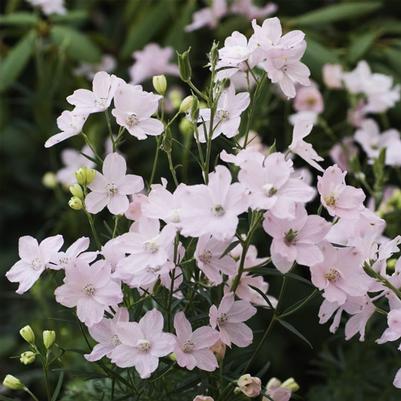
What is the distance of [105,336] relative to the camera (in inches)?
27.6

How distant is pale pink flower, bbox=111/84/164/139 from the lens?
0.74 m

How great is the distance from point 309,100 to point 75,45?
0.50m

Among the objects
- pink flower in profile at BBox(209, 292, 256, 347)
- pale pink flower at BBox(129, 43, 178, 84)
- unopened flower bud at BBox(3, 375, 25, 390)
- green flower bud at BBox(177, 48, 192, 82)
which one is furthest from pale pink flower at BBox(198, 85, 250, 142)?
pale pink flower at BBox(129, 43, 178, 84)

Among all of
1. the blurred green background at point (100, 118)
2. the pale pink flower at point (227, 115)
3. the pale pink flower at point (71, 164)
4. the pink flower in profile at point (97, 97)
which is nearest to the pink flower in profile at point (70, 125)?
the pink flower in profile at point (97, 97)

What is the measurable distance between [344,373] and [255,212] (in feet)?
1.69

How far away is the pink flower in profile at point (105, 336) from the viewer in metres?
0.70

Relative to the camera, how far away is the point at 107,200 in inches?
29.0

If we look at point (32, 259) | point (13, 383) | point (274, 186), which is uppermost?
point (274, 186)

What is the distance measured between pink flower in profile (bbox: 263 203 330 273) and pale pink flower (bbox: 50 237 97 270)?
16 centimetres

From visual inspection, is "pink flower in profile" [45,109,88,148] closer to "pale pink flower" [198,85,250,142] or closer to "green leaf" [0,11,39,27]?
"pale pink flower" [198,85,250,142]

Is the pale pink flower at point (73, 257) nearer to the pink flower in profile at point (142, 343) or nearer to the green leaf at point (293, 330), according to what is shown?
the pink flower in profile at point (142, 343)

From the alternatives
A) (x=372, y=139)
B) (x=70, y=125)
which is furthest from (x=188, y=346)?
(x=372, y=139)

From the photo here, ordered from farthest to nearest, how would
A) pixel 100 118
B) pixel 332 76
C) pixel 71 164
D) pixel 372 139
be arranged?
pixel 100 118 → pixel 71 164 → pixel 332 76 → pixel 372 139

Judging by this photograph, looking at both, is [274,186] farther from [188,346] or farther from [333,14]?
[333,14]
